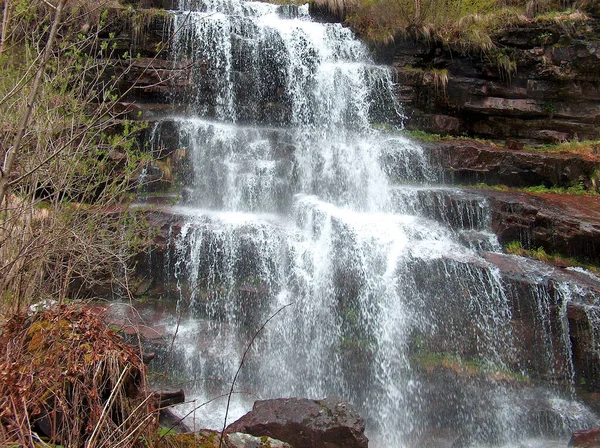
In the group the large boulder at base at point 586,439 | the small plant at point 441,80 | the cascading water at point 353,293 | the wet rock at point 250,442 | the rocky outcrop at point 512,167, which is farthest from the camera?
the small plant at point 441,80

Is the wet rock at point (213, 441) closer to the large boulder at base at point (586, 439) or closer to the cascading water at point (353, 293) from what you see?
the cascading water at point (353, 293)

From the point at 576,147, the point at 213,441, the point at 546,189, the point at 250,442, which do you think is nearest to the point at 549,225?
the point at 546,189

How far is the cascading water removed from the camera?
7.42m

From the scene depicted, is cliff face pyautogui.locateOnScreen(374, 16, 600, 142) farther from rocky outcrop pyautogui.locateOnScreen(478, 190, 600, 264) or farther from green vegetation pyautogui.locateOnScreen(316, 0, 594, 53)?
rocky outcrop pyautogui.locateOnScreen(478, 190, 600, 264)

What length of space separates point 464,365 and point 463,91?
8440mm

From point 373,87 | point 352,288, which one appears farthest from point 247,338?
point 373,87

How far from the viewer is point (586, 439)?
6074 mm

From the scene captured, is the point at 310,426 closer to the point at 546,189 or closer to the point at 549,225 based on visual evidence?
the point at 549,225

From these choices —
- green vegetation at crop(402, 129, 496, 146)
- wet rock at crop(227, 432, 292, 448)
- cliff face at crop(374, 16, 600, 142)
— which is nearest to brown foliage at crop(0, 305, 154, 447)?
wet rock at crop(227, 432, 292, 448)

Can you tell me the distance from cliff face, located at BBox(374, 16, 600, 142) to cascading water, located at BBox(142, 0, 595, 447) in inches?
94.0

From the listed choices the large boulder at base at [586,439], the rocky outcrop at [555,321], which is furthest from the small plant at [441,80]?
the large boulder at base at [586,439]

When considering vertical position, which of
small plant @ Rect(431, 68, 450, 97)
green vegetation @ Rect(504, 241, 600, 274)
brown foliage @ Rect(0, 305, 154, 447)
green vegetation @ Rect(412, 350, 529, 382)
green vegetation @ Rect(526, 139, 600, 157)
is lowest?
green vegetation @ Rect(412, 350, 529, 382)

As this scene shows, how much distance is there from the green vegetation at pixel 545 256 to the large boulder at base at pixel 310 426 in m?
5.67

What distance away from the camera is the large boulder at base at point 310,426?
17.9 ft
